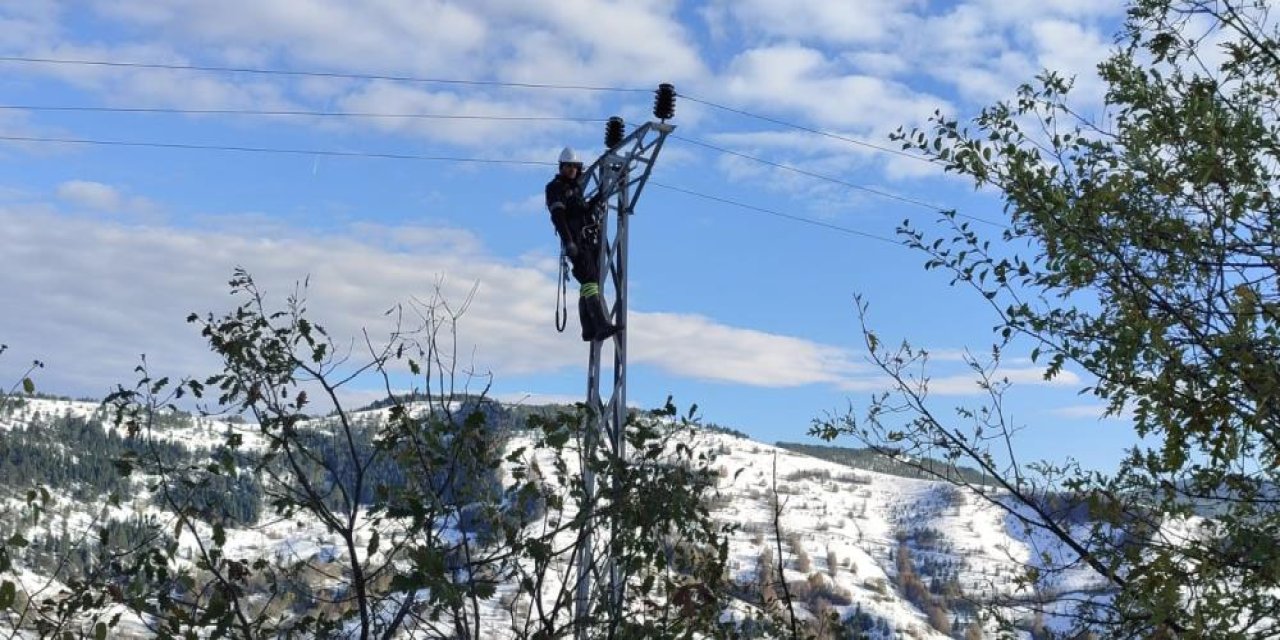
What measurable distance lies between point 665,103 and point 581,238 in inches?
66.2

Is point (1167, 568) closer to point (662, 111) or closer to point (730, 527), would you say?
point (730, 527)

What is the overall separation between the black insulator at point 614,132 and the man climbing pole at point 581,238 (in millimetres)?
543

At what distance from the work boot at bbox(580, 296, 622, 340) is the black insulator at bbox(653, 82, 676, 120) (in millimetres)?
2051

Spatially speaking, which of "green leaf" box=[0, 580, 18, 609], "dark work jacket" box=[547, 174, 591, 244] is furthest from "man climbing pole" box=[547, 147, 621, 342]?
"green leaf" box=[0, 580, 18, 609]

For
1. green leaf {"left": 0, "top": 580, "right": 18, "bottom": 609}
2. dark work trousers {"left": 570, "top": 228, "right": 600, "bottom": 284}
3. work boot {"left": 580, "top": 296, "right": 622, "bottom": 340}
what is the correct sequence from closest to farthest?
green leaf {"left": 0, "top": 580, "right": 18, "bottom": 609} < work boot {"left": 580, "top": 296, "right": 622, "bottom": 340} < dark work trousers {"left": 570, "top": 228, "right": 600, "bottom": 284}

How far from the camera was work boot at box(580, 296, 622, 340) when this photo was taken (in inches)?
449

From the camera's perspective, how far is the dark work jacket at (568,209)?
11742 mm

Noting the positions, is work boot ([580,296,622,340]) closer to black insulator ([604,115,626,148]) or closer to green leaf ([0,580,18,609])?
black insulator ([604,115,626,148])

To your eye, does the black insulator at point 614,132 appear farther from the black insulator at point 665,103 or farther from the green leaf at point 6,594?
the green leaf at point 6,594

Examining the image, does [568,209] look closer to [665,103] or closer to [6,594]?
[665,103]

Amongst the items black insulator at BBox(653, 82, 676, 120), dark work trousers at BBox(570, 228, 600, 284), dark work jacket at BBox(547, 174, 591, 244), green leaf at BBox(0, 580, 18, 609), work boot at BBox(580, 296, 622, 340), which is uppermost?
black insulator at BBox(653, 82, 676, 120)

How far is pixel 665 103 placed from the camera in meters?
11.6

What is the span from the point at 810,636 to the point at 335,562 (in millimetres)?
2596

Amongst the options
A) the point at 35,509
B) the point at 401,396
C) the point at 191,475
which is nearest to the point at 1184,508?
the point at 401,396
